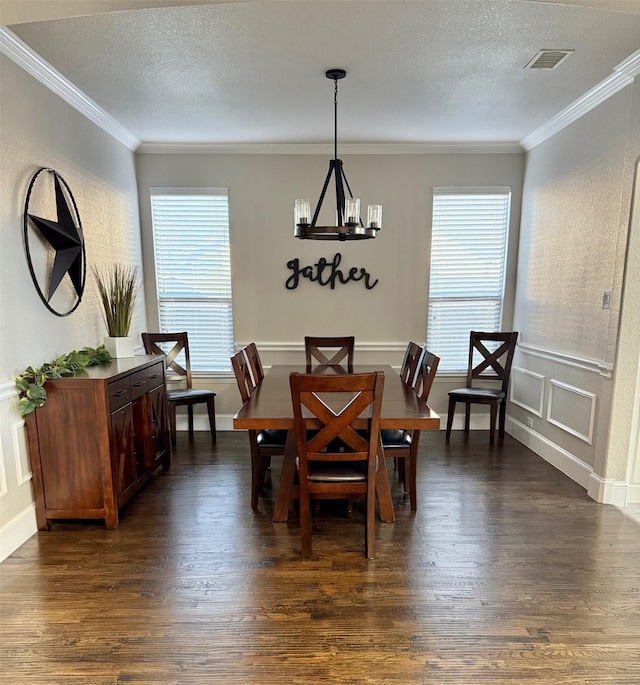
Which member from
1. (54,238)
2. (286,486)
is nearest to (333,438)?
(286,486)

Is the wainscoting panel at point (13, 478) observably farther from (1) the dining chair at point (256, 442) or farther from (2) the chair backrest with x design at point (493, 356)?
(2) the chair backrest with x design at point (493, 356)

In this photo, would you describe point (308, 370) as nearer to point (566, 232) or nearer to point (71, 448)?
point (71, 448)

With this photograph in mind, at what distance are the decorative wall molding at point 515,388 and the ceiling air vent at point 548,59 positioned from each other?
7.84ft

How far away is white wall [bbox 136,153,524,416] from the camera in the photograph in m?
4.19

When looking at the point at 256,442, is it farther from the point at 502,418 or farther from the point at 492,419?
the point at 502,418

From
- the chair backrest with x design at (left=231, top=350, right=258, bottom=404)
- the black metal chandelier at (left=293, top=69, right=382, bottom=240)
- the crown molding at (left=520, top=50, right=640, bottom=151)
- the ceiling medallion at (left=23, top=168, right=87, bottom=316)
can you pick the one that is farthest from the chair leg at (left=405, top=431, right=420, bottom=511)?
the crown molding at (left=520, top=50, right=640, bottom=151)

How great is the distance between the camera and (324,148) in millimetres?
4113

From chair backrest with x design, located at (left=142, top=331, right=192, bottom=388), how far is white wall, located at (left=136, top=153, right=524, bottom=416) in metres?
0.44

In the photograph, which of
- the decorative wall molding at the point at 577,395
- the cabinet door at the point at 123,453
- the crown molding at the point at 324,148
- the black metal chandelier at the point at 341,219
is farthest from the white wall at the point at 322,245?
the cabinet door at the point at 123,453

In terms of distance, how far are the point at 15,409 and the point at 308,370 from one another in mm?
1976

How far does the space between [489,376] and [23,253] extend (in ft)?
13.0

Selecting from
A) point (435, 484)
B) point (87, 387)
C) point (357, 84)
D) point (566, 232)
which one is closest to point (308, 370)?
point (435, 484)

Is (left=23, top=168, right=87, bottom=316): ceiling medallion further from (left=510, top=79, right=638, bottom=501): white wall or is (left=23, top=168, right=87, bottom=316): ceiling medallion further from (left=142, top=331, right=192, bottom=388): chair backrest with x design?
(left=510, top=79, right=638, bottom=501): white wall

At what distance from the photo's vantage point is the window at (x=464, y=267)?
4.25m
